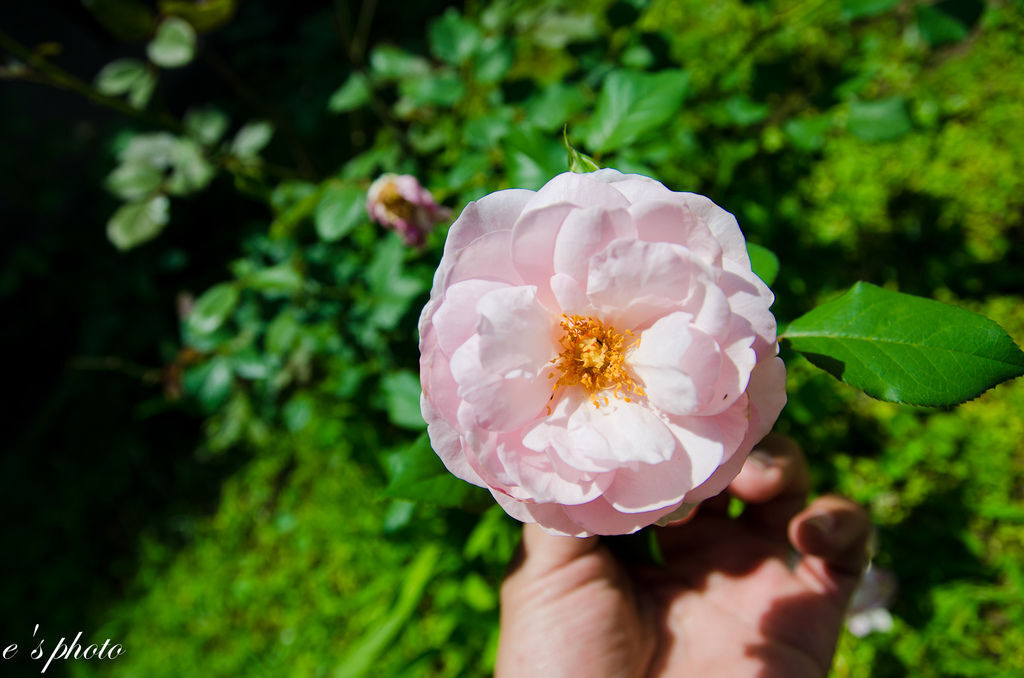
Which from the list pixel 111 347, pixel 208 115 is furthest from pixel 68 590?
pixel 208 115

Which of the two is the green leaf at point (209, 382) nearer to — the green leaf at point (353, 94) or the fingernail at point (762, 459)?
the green leaf at point (353, 94)

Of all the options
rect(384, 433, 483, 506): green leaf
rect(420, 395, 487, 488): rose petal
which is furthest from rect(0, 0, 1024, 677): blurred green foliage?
rect(420, 395, 487, 488): rose petal

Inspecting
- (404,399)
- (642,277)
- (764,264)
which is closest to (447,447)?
(642,277)

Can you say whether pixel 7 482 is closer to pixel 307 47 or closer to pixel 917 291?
pixel 307 47

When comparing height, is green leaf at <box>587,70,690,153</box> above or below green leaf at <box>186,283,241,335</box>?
above

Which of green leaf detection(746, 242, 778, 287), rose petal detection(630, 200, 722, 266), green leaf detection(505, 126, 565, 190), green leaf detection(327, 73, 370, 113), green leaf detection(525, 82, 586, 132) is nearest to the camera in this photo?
rose petal detection(630, 200, 722, 266)

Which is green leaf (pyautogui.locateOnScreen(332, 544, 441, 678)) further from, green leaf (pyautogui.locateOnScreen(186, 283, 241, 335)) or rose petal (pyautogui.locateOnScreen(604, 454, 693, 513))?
rose petal (pyautogui.locateOnScreen(604, 454, 693, 513))

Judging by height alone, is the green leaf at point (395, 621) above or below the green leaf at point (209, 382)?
below

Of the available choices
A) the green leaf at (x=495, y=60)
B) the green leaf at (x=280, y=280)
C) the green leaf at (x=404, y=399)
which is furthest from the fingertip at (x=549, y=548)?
the green leaf at (x=495, y=60)
